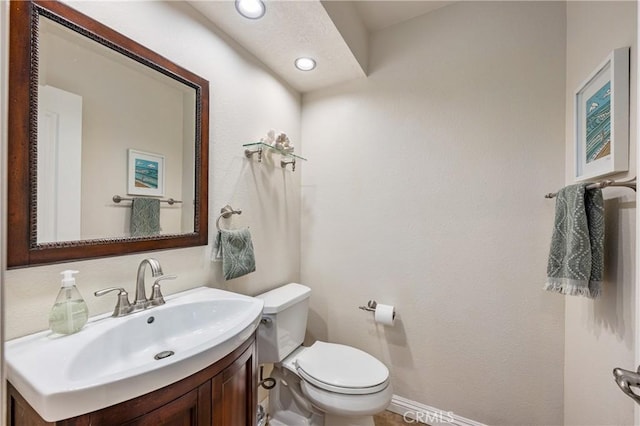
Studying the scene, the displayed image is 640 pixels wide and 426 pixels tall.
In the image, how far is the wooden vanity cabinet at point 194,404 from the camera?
1.90 ft

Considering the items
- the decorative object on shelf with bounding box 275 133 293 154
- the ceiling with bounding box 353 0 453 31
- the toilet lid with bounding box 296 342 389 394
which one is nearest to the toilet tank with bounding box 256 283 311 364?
the toilet lid with bounding box 296 342 389 394

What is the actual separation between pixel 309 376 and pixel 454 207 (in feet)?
4.01

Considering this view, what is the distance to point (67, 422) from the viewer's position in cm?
52

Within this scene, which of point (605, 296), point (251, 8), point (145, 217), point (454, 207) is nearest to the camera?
point (605, 296)

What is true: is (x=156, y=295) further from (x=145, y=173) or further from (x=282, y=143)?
(x=282, y=143)

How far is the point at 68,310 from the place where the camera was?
30.4 inches

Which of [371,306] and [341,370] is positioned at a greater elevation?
[371,306]

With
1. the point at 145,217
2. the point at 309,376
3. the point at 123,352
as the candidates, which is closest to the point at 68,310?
the point at 123,352

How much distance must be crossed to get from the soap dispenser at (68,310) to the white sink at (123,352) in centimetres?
3

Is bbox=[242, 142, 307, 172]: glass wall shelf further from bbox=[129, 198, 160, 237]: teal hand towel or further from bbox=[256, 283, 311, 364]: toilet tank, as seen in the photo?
bbox=[256, 283, 311, 364]: toilet tank

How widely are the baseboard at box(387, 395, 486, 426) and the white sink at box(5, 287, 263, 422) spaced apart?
49.6 inches

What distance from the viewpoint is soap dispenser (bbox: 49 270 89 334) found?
76 cm

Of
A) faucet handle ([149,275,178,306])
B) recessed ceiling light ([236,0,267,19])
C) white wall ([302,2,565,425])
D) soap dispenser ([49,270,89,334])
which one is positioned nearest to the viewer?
soap dispenser ([49,270,89,334])

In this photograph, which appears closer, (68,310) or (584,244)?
(68,310)
